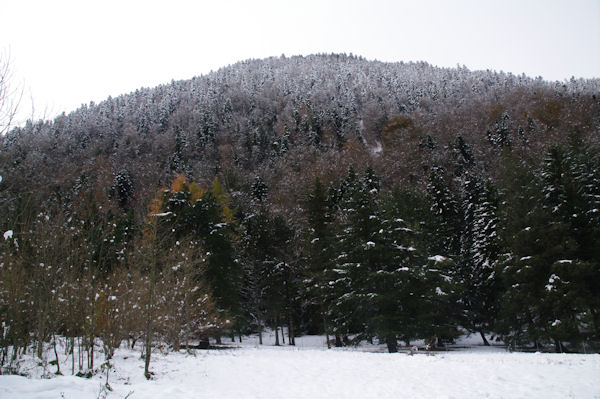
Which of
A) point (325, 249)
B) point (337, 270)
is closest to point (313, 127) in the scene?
point (325, 249)

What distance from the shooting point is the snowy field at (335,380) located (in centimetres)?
766

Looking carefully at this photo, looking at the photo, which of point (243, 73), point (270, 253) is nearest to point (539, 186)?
point (270, 253)

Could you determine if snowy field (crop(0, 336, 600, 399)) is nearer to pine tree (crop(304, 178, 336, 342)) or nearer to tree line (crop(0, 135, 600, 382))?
tree line (crop(0, 135, 600, 382))

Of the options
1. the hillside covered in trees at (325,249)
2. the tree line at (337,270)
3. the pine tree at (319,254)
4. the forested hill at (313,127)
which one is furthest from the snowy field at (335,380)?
the pine tree at (319,254)

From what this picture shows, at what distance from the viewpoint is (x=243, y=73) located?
628 ft

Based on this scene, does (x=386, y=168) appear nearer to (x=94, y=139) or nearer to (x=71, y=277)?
(x=71, y=277)

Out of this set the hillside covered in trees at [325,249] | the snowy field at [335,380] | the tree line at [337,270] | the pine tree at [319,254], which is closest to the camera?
the snowy field at [335,380]

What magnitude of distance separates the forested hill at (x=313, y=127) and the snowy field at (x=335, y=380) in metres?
8.03

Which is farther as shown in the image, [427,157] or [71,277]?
[427,157]

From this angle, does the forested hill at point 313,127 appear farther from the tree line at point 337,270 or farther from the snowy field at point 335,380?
the snowy field at point 335,380

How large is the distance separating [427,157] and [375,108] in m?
47.1

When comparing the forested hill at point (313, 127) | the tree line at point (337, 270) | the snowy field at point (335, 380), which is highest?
the forested hill at point (313, 127)

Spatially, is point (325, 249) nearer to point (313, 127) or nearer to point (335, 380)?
point (335, 380)

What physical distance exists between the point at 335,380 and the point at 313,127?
94.6 m
